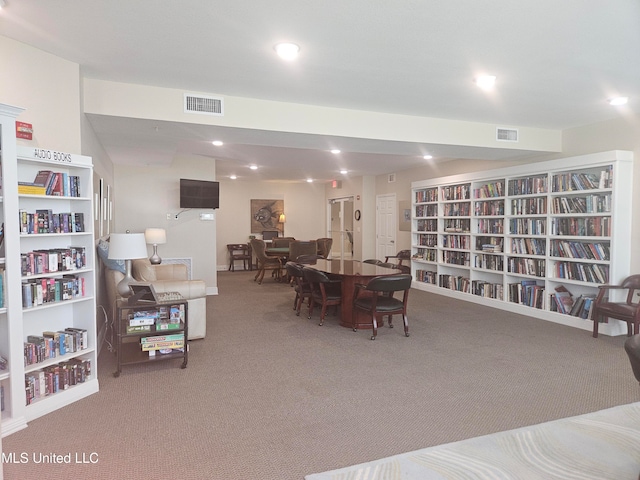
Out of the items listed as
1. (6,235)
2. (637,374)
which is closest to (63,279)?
(6,235)

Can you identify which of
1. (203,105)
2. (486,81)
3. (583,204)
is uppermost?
(486,81)

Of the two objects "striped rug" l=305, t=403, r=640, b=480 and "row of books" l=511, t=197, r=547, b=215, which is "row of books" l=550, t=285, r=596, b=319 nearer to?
"row of books" l=511, t=197, r=547, b=215

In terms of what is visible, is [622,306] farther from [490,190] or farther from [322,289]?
[322,289]

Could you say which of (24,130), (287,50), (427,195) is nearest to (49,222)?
(24,130)

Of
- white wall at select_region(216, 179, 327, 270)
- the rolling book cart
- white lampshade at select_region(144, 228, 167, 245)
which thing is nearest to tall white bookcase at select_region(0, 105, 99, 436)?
the rolling book cart

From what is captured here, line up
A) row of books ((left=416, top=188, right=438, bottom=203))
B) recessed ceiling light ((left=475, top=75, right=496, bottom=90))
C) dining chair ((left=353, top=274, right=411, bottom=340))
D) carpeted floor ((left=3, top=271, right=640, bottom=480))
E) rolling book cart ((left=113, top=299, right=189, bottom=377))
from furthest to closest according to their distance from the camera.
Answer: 1. row of books ((left=416, top=188, right=438, bottom=203))
2. dining chair ((left=353, top=274, right=411, bottom=340))
3. rolling book cart ((left=113, top=299, right=189, bottom=377))
4. recessed ceiling light ((left=475, top=75, right=496, bottom=90))
5. carpeted floor ((left=3, top=271, right=640, bottom=480))

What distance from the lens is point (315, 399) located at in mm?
3172

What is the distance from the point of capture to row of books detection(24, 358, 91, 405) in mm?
2855

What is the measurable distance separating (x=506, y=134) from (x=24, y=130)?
529 centimetres

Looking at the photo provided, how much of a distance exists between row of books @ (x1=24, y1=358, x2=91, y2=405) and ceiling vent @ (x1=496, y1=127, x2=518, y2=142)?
529 centimetres

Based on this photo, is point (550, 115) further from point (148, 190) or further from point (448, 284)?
point (148, 190)

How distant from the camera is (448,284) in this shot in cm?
761

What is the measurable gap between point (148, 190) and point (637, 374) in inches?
293

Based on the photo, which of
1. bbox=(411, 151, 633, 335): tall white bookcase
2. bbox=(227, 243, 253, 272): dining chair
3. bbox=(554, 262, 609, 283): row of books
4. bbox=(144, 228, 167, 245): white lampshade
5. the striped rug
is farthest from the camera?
bbox=(227, 243, 253, 272): dining chair
